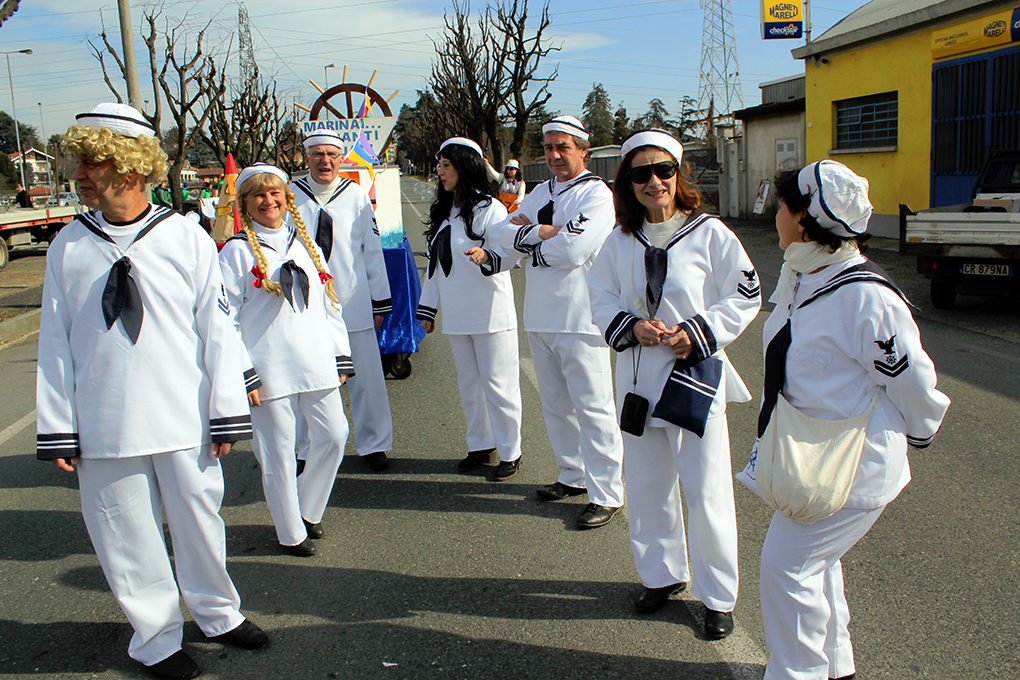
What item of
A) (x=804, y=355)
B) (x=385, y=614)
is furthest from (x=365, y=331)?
(x=804, y=355)

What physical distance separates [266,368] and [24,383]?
5824mm

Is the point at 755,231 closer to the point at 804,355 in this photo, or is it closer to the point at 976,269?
the point at 976,269

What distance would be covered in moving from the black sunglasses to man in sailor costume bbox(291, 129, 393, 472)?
90.2 inches

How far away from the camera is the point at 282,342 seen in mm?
3912

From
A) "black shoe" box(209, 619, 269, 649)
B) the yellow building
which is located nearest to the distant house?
the yellow building

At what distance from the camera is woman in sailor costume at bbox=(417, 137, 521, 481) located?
16.0 feet

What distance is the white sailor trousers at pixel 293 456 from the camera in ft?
12.8

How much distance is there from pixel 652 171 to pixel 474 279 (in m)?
1.88

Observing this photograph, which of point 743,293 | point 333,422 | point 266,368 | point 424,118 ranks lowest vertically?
point 333,422

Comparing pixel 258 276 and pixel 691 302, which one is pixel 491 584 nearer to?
pixel 691 302

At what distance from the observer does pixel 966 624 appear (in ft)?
10.2

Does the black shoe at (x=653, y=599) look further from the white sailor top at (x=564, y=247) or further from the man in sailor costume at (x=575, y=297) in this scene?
the white sailor top at (x=564, y=247)

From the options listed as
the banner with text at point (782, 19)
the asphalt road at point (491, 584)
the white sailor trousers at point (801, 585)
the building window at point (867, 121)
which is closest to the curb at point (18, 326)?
the asphalt road at point (491, 584)

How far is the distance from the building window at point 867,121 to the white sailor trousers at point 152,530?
1934 centimetres
